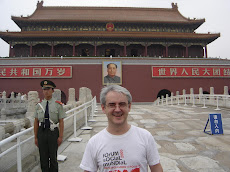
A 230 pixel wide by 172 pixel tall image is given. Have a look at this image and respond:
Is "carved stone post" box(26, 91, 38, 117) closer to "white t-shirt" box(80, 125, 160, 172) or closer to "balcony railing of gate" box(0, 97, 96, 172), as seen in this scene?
"balcony railing of gate" box(0, 97, 96, 172)

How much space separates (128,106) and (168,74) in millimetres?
18875

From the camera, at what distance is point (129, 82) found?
19312 millimetres

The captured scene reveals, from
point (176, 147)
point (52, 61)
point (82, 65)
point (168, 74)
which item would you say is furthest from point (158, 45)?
point (176, 147)

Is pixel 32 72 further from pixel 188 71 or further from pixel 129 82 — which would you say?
pixel 188 71

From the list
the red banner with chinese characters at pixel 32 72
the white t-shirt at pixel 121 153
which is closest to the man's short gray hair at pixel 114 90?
the white t-shirt at pixel 121 153

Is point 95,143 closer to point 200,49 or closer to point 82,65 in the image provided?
point 82,65

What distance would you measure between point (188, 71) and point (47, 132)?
19.5m

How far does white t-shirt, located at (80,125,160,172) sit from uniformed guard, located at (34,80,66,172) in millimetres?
1167

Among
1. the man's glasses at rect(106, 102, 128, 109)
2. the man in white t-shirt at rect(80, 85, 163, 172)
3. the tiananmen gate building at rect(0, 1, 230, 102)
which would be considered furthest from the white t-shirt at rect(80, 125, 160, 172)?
the tiananmen gate building at rect(0, 1, 230, 102)

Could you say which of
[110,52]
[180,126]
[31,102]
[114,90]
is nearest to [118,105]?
[114,90]

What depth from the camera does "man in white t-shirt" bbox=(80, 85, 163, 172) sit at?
4.63ft

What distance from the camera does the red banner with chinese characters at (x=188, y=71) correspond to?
19.6 m

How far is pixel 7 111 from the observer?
1391 cm

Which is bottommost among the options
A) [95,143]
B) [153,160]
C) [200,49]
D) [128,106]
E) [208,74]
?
[153,160]
